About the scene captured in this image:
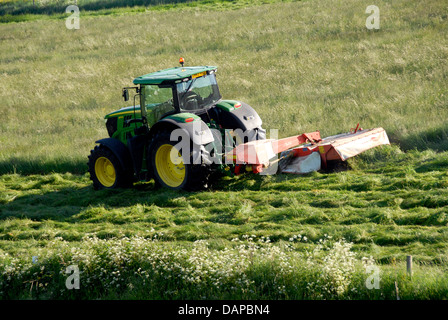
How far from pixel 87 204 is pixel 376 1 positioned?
19752 mm

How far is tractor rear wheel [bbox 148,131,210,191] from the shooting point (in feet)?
29.2

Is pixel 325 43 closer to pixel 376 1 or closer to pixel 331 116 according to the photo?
pixel 376 1

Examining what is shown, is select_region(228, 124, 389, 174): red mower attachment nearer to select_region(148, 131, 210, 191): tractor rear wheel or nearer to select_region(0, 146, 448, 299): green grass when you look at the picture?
select_region(0, 146, 448, 299): green grass

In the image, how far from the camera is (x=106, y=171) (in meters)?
10.1

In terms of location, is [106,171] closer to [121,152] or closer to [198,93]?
[121,152]

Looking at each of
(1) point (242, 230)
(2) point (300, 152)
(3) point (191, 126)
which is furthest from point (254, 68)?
(1) point (242, 230)

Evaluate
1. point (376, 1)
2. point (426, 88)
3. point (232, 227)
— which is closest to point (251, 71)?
point (426, 88)

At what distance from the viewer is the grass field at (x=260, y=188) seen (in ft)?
18.8

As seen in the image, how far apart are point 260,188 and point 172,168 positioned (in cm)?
161

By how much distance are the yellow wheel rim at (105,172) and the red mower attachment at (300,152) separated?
2431 mm

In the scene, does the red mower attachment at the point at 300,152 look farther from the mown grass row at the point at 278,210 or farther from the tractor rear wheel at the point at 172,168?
the tractor rear wheel at the point at 172,168

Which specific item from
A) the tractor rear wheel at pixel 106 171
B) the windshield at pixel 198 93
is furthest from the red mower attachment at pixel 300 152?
the tractor rear wheel at pixel 106 171

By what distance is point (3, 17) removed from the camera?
35656 millimetres

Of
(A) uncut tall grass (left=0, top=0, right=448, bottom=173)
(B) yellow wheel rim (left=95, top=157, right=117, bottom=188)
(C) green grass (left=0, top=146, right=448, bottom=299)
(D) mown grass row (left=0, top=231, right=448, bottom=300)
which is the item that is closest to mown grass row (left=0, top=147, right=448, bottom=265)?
(C) green grass (left=0, top=146, right=448, bottom=299)
